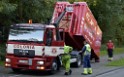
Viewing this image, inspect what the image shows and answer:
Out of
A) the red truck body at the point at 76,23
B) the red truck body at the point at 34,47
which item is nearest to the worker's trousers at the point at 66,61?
the red truck body at the point at 34,47

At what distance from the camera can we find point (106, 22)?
4488 centimetres

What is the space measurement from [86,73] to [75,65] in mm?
3836

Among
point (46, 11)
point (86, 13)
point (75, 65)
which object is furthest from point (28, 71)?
point (46, 11)

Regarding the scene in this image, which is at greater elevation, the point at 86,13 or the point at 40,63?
the point at 86,13

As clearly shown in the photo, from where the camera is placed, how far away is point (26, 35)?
1788cm

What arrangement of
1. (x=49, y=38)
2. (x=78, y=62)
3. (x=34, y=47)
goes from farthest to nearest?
1. (x=78, y=62)
2. (x=49, y=38)
3. (x=34, y=47)

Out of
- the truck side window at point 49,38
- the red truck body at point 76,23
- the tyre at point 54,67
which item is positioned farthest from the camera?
the red truck body at point 76,23

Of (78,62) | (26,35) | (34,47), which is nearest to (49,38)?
(34,47)

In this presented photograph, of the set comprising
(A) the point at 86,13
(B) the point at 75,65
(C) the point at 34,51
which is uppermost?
(A) the point at 86,13

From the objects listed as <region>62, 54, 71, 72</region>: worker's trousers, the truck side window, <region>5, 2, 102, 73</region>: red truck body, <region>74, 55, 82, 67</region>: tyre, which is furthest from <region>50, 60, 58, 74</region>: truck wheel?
<region>74, 55, 82, 67</region>: tyre

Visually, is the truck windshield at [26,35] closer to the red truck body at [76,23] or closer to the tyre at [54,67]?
the tyre at [54,67]

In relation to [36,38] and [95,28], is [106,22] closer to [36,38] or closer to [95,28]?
[95,28]

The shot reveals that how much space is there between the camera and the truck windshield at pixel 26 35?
17.6m

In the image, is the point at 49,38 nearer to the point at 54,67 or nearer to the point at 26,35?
the point at 26,35
